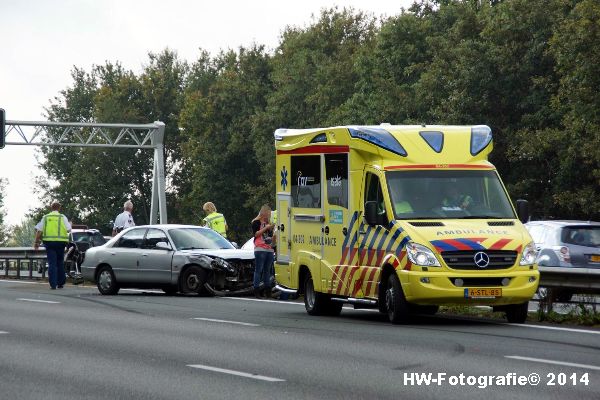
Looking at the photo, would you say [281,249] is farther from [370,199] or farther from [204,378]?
[204,378]

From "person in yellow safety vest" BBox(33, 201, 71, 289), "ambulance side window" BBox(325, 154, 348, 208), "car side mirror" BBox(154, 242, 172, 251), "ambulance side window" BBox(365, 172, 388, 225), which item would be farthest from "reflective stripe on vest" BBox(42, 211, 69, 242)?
"ambulance side window" BBox(365, 172, 388, 225)

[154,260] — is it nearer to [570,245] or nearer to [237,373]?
[570,245]

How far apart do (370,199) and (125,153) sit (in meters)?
82.3

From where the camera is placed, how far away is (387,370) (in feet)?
39.4

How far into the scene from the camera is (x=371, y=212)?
1805cm

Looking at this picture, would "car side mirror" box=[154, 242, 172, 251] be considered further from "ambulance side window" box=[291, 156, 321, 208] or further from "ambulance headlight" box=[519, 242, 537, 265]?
"ambulance headlight" box=[519, 242, 537, 265]

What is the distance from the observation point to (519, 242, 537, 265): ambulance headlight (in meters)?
17.5

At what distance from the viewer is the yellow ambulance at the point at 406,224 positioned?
1723cm

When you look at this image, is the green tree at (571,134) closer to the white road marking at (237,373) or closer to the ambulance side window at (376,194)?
the ambulance side window at (376,194)

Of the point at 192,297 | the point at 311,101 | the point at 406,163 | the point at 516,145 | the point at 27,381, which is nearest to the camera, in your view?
the point at 27,381

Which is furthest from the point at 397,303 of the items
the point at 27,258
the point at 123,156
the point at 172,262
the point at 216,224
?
the point at 123,156

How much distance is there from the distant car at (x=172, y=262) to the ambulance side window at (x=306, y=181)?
18.1 ft

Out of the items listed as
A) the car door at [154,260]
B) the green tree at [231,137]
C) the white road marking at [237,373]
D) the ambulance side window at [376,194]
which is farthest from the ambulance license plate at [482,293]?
the green tree at [231,137]

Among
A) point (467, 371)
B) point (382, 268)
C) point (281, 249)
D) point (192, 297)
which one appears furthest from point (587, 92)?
point (467, 371)
